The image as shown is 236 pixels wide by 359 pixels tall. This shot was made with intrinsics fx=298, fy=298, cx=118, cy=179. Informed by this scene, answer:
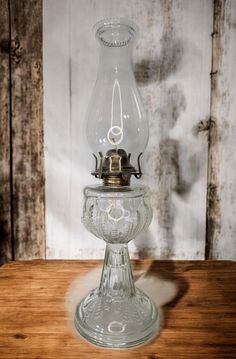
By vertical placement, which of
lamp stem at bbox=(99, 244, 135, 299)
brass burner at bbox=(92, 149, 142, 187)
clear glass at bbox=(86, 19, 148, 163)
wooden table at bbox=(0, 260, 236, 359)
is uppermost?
clear glass at bbox=(86, 19, 148, 163)

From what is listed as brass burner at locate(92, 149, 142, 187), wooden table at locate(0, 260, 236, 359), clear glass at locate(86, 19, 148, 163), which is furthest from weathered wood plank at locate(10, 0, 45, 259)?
brass burner at locate(92, 149, 142, 187)

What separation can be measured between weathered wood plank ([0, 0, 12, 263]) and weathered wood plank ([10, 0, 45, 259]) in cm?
2

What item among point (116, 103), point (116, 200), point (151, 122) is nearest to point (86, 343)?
point (116, 200)

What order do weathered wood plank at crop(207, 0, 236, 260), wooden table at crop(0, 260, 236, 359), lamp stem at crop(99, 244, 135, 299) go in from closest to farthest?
1. wooden table at crop(0, 260, 236, 359)
2. lamp stem at crop(99, 244, 135, 299)
3. weathered wood plank at crop(207, 0, 236, 260)

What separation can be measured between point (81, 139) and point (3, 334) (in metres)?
0.63

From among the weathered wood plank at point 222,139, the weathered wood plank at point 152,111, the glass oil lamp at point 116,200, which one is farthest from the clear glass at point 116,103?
the weathered wood plank at point 222,139

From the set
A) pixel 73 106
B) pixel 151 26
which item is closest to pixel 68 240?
pixel 73 106

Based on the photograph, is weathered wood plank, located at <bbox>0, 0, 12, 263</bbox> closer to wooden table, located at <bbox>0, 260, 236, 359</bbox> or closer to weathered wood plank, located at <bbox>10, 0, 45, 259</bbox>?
weathered wood plank, located at <bbox>10, 0, 45, 259</bbox>

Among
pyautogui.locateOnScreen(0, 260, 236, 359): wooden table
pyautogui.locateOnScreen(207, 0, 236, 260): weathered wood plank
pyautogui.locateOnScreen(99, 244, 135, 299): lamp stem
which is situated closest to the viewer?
pyautogui.locateOnScreen(0, 260, 236, 359): wooden table

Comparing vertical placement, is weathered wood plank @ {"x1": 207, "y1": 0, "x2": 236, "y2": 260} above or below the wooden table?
above

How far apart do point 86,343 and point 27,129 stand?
2.36 feet

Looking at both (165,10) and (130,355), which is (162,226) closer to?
(130,355)

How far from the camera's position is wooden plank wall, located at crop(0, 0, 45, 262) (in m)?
0.99

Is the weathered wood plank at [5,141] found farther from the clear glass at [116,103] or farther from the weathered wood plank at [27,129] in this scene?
the clear glass at [116,103]
